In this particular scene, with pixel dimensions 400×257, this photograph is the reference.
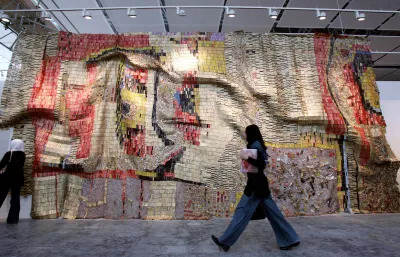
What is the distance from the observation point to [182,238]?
9.37ft

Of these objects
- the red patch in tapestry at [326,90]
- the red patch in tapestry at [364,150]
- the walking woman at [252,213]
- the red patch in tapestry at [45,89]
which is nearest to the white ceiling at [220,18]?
the red patch in tapestry at [326,90]

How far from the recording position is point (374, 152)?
4.42 meters

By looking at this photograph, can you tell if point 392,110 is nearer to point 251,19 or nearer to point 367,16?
point 367,16

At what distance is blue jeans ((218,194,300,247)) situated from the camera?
95.4 inches

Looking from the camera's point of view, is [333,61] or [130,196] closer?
[130,196]

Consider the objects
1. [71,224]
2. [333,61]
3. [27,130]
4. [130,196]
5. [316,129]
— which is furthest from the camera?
[333,61]

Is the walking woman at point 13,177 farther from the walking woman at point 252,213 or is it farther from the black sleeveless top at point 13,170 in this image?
the walking woman at point 252,213

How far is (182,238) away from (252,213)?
0.82 metres

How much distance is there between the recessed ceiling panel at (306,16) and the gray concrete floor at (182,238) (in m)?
4.86

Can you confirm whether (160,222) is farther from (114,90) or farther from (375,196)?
(375,196)

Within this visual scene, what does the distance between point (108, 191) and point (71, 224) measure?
61 centimetres

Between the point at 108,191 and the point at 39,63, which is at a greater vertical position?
the point at 39,63

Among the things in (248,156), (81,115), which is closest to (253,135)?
(248,156)

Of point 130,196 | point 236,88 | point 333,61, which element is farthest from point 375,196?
point 130,196
